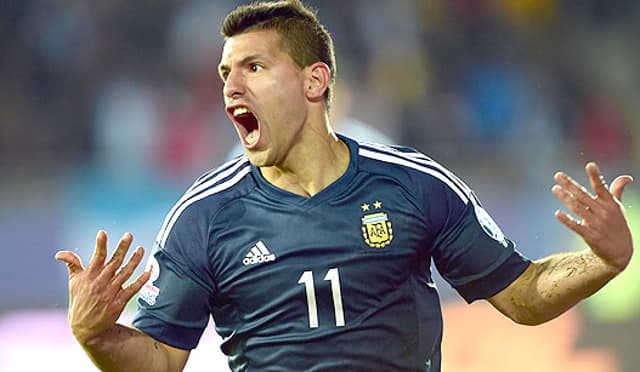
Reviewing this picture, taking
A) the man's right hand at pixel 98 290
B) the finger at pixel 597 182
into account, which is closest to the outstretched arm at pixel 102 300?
the man's right hand at pixel 98 290

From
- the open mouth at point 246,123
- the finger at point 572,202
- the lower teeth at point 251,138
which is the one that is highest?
the open mouth at point 246,123

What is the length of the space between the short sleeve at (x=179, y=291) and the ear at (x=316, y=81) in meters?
0.63

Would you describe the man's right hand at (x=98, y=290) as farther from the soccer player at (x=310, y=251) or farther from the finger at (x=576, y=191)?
the finger at (x=576, y=191)

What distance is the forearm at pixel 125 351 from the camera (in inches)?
153

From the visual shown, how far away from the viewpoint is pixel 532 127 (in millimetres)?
12219

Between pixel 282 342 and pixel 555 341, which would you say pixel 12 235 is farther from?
pixel 282 342

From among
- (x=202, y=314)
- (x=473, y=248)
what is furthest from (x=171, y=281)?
(x=473, y=248)

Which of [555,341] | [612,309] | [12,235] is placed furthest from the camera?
[12,235]

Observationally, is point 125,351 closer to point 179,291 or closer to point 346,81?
point 179,291

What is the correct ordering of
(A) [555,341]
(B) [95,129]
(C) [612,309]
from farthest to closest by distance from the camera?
(B) [95,129] < (C) [612,309] < (A) [555,341]

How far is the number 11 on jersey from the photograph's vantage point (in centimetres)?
414

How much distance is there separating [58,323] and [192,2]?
6.00 meters

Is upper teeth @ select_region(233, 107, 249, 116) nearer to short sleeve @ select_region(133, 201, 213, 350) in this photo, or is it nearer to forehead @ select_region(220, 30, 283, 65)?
forehead @ select_region(220, 30, 283, 65)

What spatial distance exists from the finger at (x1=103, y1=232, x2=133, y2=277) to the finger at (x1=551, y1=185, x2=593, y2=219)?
4.33 ft
